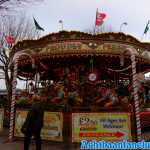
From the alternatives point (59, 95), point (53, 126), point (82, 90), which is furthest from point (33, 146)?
point (82, 90)

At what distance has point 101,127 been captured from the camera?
10.1m

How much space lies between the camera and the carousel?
33.4 ft

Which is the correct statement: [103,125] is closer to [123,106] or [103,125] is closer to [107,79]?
A: [123,106]

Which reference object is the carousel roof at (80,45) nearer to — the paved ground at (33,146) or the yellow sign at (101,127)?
the yellow sign at (101,127)

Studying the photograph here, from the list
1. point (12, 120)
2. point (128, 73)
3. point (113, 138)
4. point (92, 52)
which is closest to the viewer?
point (113, 138)

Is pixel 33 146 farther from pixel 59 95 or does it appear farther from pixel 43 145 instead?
pixel 59 95

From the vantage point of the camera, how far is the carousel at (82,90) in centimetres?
1018

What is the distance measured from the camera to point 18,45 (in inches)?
556

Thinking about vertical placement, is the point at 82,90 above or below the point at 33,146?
above

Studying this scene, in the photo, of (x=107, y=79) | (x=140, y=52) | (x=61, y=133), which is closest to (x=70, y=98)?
(x=61, y=133)

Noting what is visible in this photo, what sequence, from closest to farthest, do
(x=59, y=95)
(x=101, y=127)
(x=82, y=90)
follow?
(x=101, y=127), (x=59, y=95), (x=82, y=90)

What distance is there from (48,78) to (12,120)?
7.47 meters

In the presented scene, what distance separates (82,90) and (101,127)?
4.03 meters

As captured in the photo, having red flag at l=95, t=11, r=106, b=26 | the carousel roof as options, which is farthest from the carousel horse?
red flag at l=95, t=11, r=106, b=26
